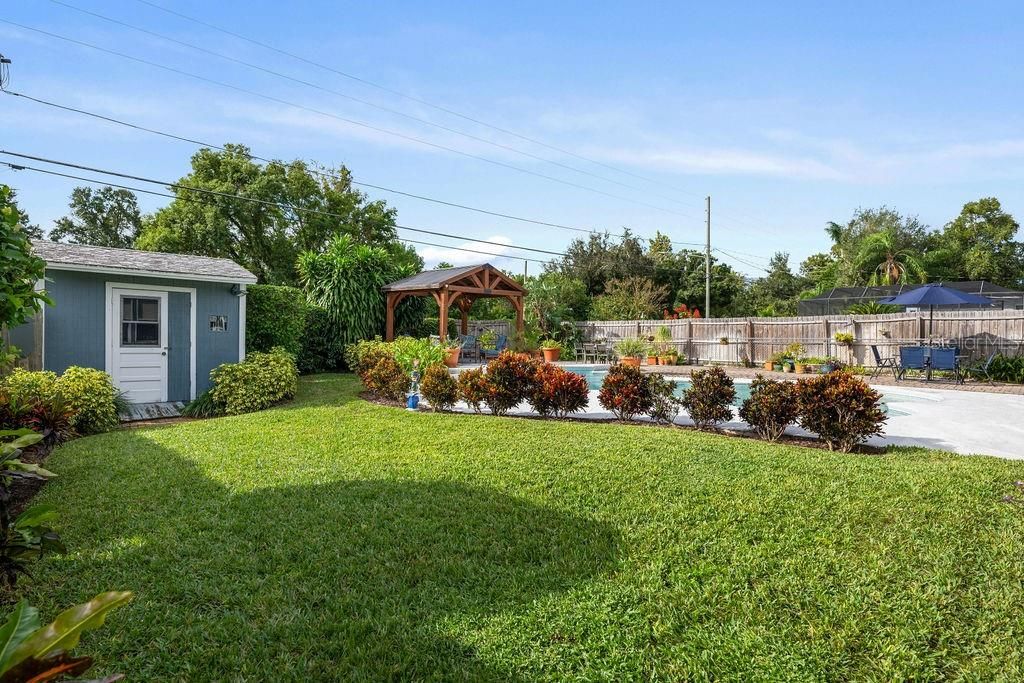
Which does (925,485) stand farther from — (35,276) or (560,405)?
(35,276)

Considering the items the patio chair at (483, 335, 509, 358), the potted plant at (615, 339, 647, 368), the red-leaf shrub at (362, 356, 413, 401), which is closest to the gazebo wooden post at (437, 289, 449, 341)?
the patio chair at (483, 335, 509, 358)

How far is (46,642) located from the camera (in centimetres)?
121

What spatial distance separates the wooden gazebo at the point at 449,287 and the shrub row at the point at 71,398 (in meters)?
8.80

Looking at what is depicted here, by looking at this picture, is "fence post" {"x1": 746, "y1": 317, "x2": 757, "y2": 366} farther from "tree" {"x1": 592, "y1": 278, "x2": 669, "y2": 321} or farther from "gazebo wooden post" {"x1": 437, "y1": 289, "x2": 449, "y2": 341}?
"gazebo wooden post" {"x1": 437, "y1": 289, "x2": 449, "y2": 341}

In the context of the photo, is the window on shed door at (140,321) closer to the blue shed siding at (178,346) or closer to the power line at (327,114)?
the blue shed siding at (178,346)

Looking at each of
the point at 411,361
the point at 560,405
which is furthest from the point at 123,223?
the point at 560,405

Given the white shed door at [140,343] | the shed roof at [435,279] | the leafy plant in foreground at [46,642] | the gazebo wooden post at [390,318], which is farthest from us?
the gazebo wooden post at [390,318]

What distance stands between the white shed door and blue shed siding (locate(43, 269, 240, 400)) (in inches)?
5.2

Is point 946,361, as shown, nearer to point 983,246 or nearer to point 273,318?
point 273,318

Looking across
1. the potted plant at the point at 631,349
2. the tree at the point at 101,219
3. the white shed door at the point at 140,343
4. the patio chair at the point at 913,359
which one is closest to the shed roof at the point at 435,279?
the potted plant at the point at 631,349

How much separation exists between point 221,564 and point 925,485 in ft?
17.5

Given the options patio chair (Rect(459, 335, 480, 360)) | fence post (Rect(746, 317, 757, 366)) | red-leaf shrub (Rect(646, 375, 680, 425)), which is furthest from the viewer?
patio chair (Rect(459, 335, 480, 360))

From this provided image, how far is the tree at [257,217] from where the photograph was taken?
92.4 feet

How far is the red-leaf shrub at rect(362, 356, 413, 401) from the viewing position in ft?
32.9
